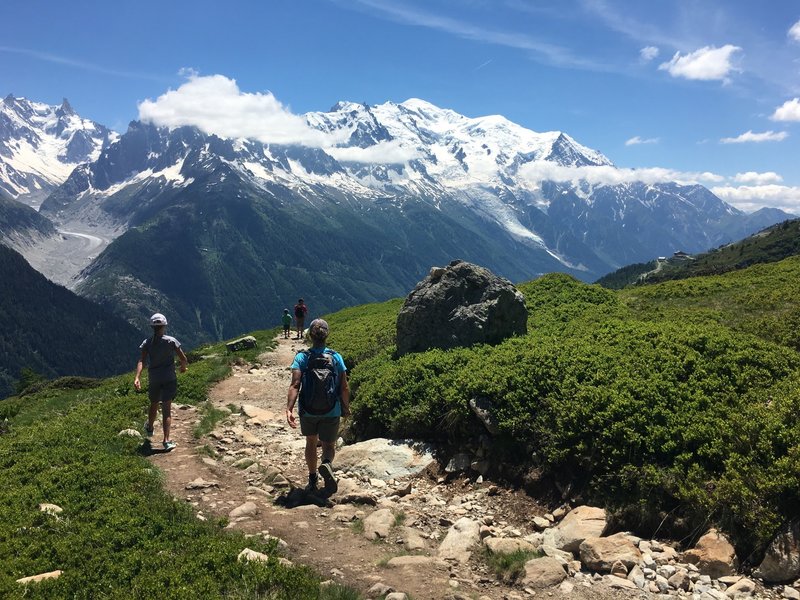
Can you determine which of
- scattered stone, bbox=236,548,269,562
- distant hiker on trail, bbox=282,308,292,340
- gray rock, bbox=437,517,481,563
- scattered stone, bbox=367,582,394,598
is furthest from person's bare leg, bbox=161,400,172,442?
→ distant hiker on trail, bbox=282,308,292,340

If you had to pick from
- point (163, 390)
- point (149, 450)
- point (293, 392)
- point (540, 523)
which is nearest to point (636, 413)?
point (540, 523)

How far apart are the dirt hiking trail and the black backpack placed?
2.09m

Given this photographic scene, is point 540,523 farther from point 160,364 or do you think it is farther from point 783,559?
point 160,364

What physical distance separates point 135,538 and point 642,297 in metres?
28.9

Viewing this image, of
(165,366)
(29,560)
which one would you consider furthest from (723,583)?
(165,366)

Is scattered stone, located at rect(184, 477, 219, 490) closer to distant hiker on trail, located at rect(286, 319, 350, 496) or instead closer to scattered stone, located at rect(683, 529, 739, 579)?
distant hiker on trail, located at rect(286, 319, 350, 496)

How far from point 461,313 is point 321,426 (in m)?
9.35

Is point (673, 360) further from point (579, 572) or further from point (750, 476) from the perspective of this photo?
point (579, 572)

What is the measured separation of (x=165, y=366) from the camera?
15133 mm

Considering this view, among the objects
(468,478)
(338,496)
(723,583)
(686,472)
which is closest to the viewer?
(723,583)

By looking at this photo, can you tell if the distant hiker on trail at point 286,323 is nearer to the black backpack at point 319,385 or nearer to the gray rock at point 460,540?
the black backpack at point 319,385

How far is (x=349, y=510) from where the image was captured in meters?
10.6

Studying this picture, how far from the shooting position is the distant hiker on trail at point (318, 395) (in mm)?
11258

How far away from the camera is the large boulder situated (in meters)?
19.4
